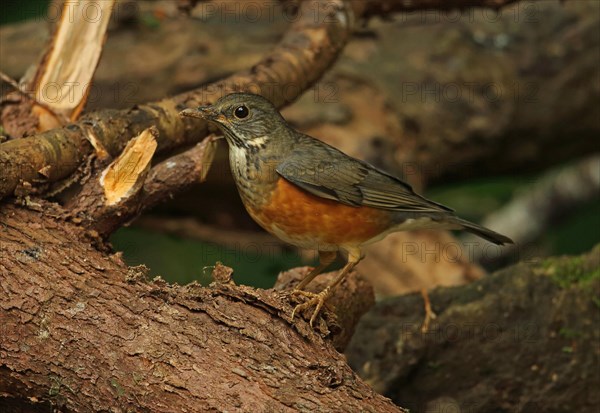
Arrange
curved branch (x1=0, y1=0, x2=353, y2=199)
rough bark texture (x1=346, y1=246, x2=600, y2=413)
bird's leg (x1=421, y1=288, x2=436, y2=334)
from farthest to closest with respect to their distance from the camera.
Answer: bird's leg (x1=421, y1=288, x2=436, y2=334)
rough bark texture (x1=346, y1=246, x2=600, y2=413)
curved branch (x1=0, y1=0, x2=353, y2=199)

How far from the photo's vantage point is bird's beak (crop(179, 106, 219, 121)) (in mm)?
4992

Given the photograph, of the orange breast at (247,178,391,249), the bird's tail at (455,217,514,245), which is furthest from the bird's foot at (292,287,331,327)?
the bird's tail at (455,217,514,245)

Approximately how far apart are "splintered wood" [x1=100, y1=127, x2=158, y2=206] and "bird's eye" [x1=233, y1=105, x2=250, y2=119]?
0.55 m

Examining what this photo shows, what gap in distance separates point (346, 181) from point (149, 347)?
6.02 feet

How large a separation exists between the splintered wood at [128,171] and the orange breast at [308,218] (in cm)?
65

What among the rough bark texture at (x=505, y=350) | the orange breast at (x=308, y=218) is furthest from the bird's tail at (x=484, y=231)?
the orange breast at (x=308, y=218)

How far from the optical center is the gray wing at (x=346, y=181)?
5039 millimetres

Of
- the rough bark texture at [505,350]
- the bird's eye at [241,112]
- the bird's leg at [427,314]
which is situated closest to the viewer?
the bird's eye at [241,112]

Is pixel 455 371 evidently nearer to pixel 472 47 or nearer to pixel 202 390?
pixel 202 390

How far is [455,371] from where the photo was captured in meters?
5.92

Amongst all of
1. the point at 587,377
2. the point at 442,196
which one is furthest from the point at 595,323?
the point at 442,196

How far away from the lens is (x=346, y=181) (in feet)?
17.3

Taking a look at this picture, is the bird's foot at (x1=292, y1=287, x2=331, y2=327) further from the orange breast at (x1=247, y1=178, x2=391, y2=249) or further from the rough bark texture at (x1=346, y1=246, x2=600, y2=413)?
the rough bark texture at (x1=346, y1=246, x2=600, y2=413)

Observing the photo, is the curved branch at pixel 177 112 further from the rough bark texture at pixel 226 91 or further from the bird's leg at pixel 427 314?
the bird's leg at pixel 427 314
